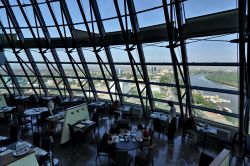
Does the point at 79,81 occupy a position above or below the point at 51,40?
below

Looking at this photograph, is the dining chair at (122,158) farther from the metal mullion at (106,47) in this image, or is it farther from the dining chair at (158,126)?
the metal mullion at (106,47)

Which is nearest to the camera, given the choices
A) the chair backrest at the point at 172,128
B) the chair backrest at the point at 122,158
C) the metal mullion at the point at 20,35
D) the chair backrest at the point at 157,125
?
the chair backrest at the point at 122,158

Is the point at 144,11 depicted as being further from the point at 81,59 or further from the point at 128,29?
the point at 81,59

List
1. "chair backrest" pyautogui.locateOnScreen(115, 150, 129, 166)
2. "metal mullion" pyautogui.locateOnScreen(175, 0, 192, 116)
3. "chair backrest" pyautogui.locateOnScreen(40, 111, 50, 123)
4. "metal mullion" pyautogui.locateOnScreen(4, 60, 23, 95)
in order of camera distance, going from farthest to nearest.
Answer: "metal mullion" pyautogui.locateOnScreen(4, 60, 23, 95), "chair backrest" pyautogui.locateOnScreen(40, 111, 50, 123), "metal mullion" pyautogui.locateOnScreen(175, 0, 192, 116), "chair backrest" pyautogui.locateOnScreen(115, 150, 129, 166)

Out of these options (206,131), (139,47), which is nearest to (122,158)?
(206,131)

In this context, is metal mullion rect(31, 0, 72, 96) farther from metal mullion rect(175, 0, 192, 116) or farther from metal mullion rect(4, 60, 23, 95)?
metal mullion rect(175, 0, 192, 116)

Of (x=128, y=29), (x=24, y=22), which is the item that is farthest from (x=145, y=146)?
(x=24, y=22)

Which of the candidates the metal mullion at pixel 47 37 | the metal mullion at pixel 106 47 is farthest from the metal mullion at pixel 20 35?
the metal mullion at pixel 106 47

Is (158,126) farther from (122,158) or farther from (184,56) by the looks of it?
(122,158)

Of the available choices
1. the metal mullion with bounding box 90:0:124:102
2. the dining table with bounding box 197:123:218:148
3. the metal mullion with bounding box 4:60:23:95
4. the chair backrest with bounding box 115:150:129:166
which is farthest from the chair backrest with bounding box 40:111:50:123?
the dining table with bounding box 197:123:218:148
